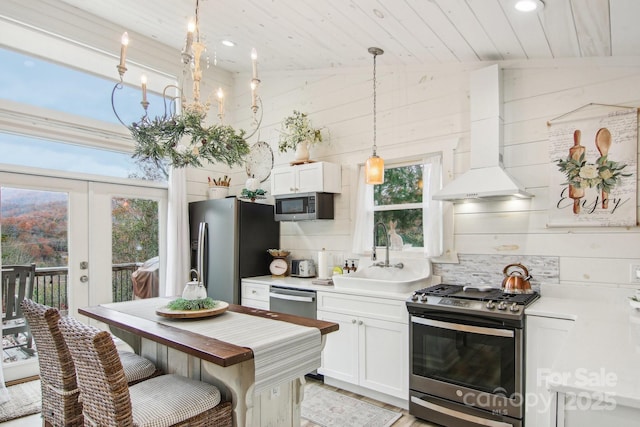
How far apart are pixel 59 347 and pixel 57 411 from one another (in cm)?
40

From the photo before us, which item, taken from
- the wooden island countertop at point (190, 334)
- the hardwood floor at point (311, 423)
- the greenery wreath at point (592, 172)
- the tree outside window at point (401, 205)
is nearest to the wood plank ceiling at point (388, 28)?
the greenery wreath at point (592, 172)

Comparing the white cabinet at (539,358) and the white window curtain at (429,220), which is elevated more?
the white window curtain at (429,220)

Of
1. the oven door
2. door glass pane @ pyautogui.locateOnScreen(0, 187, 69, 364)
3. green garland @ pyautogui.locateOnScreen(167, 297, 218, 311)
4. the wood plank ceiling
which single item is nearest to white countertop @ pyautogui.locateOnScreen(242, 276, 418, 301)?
the oven door

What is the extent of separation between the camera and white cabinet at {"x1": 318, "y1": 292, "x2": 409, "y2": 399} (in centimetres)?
289

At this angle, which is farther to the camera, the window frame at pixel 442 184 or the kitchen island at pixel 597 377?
the window frame at pixel 442 184

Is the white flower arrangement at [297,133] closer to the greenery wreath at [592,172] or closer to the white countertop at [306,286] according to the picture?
the white countertop at [306,286]

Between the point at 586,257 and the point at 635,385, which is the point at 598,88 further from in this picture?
the point at 635,385

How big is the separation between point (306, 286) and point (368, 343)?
0.80 m

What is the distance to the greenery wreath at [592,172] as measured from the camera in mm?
2557

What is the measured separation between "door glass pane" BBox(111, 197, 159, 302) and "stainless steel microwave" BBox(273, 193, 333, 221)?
149 cm

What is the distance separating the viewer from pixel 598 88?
2.63 meters

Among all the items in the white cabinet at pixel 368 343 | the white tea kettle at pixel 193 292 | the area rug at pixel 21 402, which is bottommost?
the area rug at pixel 21 402

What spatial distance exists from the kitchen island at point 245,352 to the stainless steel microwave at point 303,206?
1647mm

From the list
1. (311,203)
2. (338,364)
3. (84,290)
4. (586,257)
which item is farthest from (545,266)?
(84,290)
